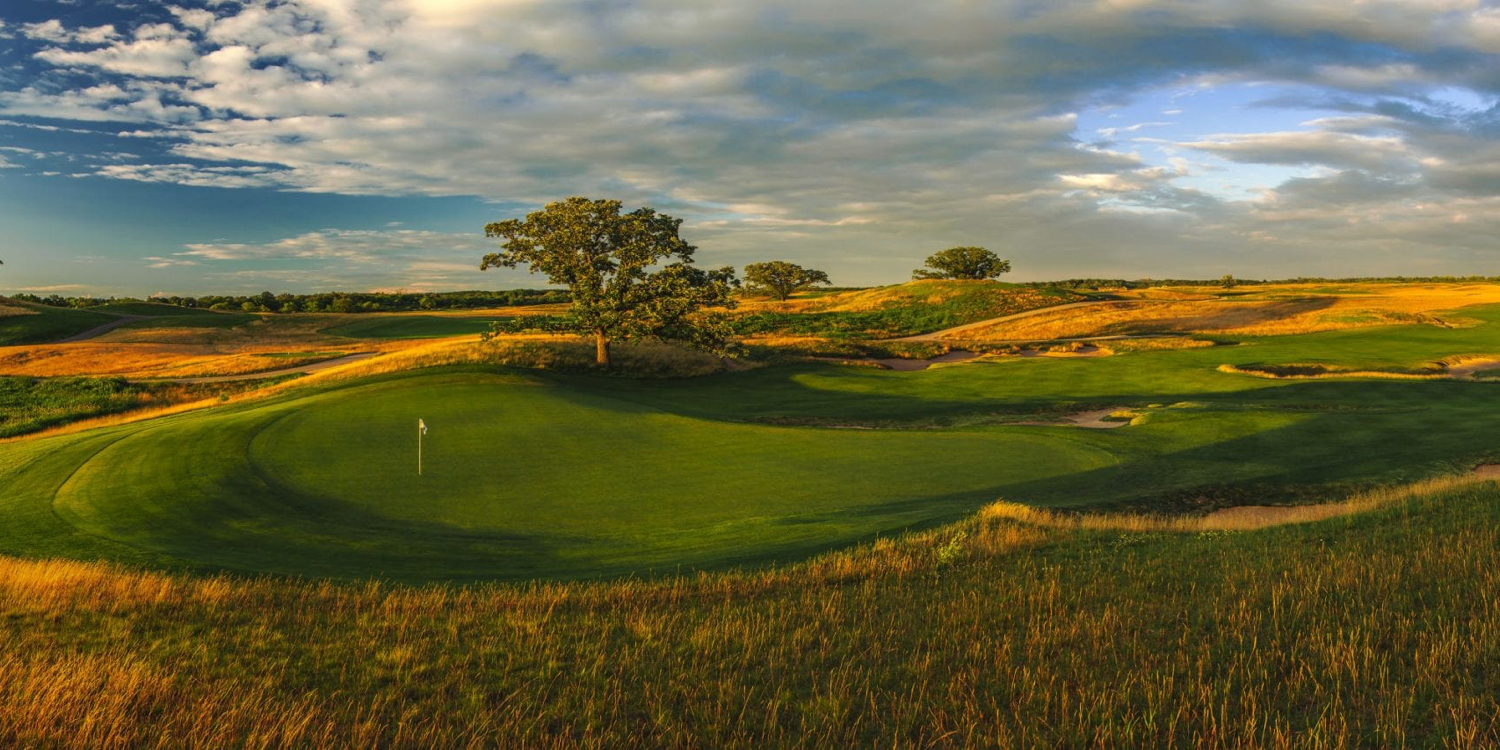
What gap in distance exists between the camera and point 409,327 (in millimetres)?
85938

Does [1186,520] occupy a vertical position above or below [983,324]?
below

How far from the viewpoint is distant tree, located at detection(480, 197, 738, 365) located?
39.8 m

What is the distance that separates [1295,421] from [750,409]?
21.2 metres

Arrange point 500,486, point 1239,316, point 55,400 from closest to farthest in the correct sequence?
1. point 500,486
2. point 55,400
3. point 1239,316

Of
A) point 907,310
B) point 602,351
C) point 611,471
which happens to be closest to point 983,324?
point 907,310

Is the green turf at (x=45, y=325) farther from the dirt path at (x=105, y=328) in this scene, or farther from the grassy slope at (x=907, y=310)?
the grassy slope at (x=907, y=310)

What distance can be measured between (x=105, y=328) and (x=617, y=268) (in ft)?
228

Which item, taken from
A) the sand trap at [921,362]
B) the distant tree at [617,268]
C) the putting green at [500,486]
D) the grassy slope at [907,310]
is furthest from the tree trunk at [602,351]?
the grassy slope at [907,310]

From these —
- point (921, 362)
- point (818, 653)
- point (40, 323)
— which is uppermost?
point (40, 323)

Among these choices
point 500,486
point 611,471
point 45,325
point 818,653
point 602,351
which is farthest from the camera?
point 45,325

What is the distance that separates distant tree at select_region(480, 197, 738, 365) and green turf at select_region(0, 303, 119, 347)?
60.7m

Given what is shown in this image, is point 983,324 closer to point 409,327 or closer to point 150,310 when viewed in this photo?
point 409,327

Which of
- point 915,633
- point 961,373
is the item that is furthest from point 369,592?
point 961,373

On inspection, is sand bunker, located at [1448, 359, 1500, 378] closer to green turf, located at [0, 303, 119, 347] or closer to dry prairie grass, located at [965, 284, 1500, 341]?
dry prairie grass, located at [965, 284, 1500, 341]
